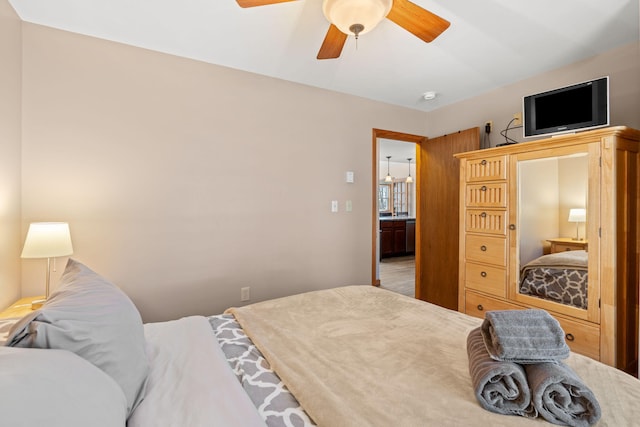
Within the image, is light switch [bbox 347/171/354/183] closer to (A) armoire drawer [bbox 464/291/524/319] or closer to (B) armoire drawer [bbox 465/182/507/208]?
(B) armoire drawer [bbox 465/182/507/208]

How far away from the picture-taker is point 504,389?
846 mm

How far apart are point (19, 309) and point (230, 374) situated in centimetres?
157

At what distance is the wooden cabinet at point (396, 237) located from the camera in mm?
6734

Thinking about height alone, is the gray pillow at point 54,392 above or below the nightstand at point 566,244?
below

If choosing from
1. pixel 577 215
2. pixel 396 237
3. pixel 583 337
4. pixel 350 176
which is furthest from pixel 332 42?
pixel 396 237

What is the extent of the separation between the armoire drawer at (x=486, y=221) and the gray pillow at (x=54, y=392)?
2587mm

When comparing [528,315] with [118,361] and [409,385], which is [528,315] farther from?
[118,361]

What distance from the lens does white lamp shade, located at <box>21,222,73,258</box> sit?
1645 mm

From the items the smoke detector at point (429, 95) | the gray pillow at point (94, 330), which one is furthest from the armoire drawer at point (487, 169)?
the gray pillow at point (94, 330)

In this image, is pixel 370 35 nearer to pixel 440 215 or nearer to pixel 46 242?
pixel 440 215

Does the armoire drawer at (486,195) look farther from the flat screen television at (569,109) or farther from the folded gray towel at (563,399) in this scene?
the folded gray towel at (563,399)

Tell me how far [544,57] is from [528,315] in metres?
2.41

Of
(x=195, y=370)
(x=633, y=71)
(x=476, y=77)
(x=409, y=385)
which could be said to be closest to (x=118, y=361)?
(x=195, y=370)

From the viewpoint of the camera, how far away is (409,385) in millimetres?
950
